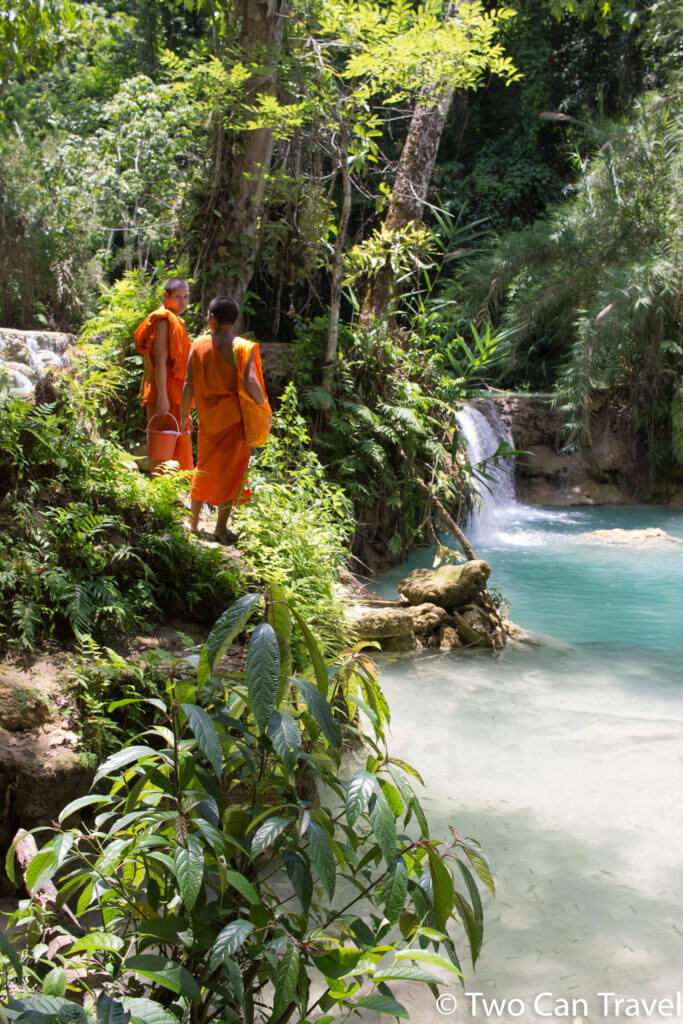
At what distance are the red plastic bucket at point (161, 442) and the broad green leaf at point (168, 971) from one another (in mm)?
5328

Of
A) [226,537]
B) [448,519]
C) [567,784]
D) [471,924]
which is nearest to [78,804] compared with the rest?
[471,924]

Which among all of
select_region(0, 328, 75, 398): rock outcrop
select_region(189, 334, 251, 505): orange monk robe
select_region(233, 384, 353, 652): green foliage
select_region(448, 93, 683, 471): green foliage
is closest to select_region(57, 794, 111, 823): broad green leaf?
select_region(233, 384, 353, 652): green foliage

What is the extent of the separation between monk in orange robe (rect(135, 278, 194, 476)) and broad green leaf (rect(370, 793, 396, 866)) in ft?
16.9

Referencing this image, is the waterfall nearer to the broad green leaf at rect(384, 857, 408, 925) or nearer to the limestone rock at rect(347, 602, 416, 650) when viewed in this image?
the limestone rock at rect(347, 602, 416, 650)

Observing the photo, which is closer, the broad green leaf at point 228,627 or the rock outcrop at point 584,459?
the broad green leaf at point 228,627

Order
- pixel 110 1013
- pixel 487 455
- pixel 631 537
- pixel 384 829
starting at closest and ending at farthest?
pixel 110 1013 < pixel 384 829 < pixel 631 537 < pixel 487 455

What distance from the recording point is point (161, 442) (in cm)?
656

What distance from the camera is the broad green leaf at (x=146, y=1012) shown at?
1.35 meters

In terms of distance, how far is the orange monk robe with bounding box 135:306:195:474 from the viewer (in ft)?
21.4

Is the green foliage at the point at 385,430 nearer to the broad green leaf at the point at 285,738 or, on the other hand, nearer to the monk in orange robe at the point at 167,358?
the monk in orange robe at the point at 167,358

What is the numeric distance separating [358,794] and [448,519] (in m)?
6.78

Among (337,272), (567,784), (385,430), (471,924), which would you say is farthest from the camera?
(385,430)

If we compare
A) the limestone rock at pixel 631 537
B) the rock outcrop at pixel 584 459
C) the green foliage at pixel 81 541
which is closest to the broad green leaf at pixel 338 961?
the green foliage at pixel 81 541

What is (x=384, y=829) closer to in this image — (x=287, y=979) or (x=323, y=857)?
(x=323, y=857)
